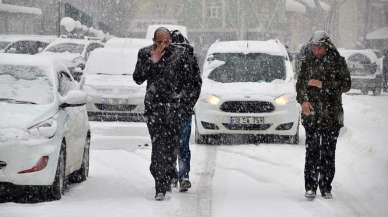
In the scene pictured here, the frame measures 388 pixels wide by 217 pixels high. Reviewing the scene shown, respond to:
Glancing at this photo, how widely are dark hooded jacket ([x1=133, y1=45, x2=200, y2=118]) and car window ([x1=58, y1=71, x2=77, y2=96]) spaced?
1097 millimetres

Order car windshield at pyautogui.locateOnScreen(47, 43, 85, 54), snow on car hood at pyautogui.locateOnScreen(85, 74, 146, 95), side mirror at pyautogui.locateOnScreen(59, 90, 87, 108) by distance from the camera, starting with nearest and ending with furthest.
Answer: side mirror at pyautogui.locateOnScreen(59, 90, 87, 108), snow on car hood at pyautogui.locateOnScreen(85, 74, 146, 95), car windshield at pyautogui.locateOnScreen(47, 43, 85, 54)

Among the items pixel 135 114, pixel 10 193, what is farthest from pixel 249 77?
pixel 10 193

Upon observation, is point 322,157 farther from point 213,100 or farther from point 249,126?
point 213,100

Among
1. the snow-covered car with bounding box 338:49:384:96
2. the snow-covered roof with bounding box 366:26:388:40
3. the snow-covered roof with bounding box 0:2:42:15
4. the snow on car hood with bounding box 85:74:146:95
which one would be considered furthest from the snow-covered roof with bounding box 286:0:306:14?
the snow on car hood with bounding box 85:74:146:95

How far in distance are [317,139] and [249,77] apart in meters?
6.42

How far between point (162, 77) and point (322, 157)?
1.84 meters

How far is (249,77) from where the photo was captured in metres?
15.5

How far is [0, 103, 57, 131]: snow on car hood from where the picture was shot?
8.47 meters

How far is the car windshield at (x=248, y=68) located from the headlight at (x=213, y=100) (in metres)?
0.92

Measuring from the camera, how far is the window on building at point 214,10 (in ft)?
244

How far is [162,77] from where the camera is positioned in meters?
9.02

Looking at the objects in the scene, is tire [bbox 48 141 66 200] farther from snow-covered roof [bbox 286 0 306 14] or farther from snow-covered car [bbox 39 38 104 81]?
snow-covered roof [bbox 286 0 306 14]

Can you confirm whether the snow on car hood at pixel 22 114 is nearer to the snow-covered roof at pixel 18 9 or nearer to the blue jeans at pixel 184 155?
the blue jeans at pixel 184 155

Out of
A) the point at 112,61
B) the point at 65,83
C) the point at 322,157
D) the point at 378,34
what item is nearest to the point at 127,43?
the point at 112,61
